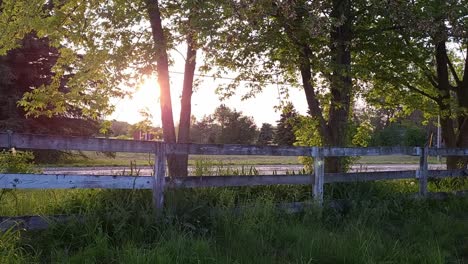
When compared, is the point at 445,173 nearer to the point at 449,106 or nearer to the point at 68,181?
the point at 449,106

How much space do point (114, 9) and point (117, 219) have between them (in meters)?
5.71

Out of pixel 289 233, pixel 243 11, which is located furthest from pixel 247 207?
pixel 243 11

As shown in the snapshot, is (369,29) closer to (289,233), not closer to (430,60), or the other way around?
(430,60)

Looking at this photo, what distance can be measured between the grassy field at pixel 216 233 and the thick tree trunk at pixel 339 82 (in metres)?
3.16

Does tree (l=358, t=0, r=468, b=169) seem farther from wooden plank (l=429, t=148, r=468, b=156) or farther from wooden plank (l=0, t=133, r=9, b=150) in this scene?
wooden plank (l=0, t=133, r=9, b=150)

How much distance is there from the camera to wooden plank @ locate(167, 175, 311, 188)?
21.2 feet

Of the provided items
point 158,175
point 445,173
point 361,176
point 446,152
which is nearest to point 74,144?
point 158,175

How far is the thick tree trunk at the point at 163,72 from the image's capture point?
998cm

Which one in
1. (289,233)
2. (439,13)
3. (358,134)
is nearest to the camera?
(289,233)

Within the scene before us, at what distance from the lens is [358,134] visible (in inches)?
522

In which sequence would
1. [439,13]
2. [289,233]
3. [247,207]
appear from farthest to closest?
1. [439,13]
2. [247,207]
3. [289,233]

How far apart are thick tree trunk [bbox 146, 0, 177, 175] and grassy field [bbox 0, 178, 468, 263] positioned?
11.3ft

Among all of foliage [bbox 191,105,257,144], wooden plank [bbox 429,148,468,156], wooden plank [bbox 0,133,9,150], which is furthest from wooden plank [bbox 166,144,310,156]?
foliage [bbox 191,105,257,144]

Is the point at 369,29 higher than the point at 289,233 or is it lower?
higher
